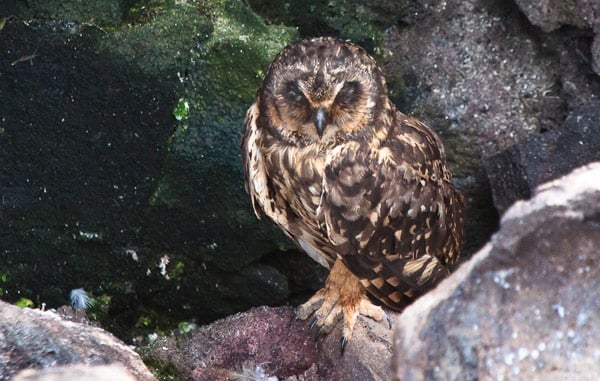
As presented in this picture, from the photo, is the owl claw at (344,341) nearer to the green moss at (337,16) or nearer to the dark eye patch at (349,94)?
the dark eye patch at (349,94)

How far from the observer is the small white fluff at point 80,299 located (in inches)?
185

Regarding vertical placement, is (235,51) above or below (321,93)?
below

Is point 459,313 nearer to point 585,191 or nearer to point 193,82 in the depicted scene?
point 585,191

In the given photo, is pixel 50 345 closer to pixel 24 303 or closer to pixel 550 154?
pixel 24 303

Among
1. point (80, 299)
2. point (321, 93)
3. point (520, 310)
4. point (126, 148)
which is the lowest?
point (80, 299)

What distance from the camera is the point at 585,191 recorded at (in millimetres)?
2510

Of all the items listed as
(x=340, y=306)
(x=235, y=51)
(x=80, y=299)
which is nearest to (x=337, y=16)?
(x=235, y=51)

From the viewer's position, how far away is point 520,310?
2381 millimetres

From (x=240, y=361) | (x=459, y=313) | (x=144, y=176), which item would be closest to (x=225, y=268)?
(x=144, y=176)

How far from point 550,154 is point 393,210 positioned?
3.06ft

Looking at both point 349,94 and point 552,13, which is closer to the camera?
point 349,94

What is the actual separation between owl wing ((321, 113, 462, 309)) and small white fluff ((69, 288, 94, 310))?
1476 millimetres

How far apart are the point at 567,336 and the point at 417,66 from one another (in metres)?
2.69

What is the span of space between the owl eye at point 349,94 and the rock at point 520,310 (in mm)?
1365
